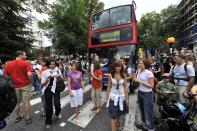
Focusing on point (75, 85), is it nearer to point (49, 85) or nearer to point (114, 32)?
Result: point (49, 85)

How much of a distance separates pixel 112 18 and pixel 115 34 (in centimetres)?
104

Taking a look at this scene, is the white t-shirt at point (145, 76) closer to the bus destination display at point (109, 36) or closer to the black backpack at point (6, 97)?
the black backpack at point (6, 97)

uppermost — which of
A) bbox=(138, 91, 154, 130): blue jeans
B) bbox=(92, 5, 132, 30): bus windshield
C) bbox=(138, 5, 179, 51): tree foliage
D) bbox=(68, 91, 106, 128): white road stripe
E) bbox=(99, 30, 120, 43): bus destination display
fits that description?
bbox=(138, 5, 179, 51): tree foliage

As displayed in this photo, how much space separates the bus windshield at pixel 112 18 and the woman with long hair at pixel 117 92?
6.47 meters

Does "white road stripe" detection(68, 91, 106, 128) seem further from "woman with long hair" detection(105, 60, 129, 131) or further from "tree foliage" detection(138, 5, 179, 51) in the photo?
"tree foliage" detection(138, 5, 179, 51)

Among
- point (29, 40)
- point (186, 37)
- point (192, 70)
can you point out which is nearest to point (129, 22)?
point (192, 70)

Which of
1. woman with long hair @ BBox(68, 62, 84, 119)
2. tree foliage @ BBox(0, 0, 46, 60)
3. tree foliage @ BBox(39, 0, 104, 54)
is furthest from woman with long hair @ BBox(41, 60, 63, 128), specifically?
tree foliage @ BBox(39, 0, 104, 54)

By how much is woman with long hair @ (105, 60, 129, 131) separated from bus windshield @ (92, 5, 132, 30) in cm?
647

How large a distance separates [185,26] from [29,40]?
2163 inches

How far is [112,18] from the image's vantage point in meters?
11.7

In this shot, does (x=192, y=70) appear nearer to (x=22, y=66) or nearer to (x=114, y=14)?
(x=22, y=66)

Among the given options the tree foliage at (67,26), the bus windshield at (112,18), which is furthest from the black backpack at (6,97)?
the tree foliage at (67,26)

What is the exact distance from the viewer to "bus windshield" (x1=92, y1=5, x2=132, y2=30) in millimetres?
11297

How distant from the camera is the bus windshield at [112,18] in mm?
11297
